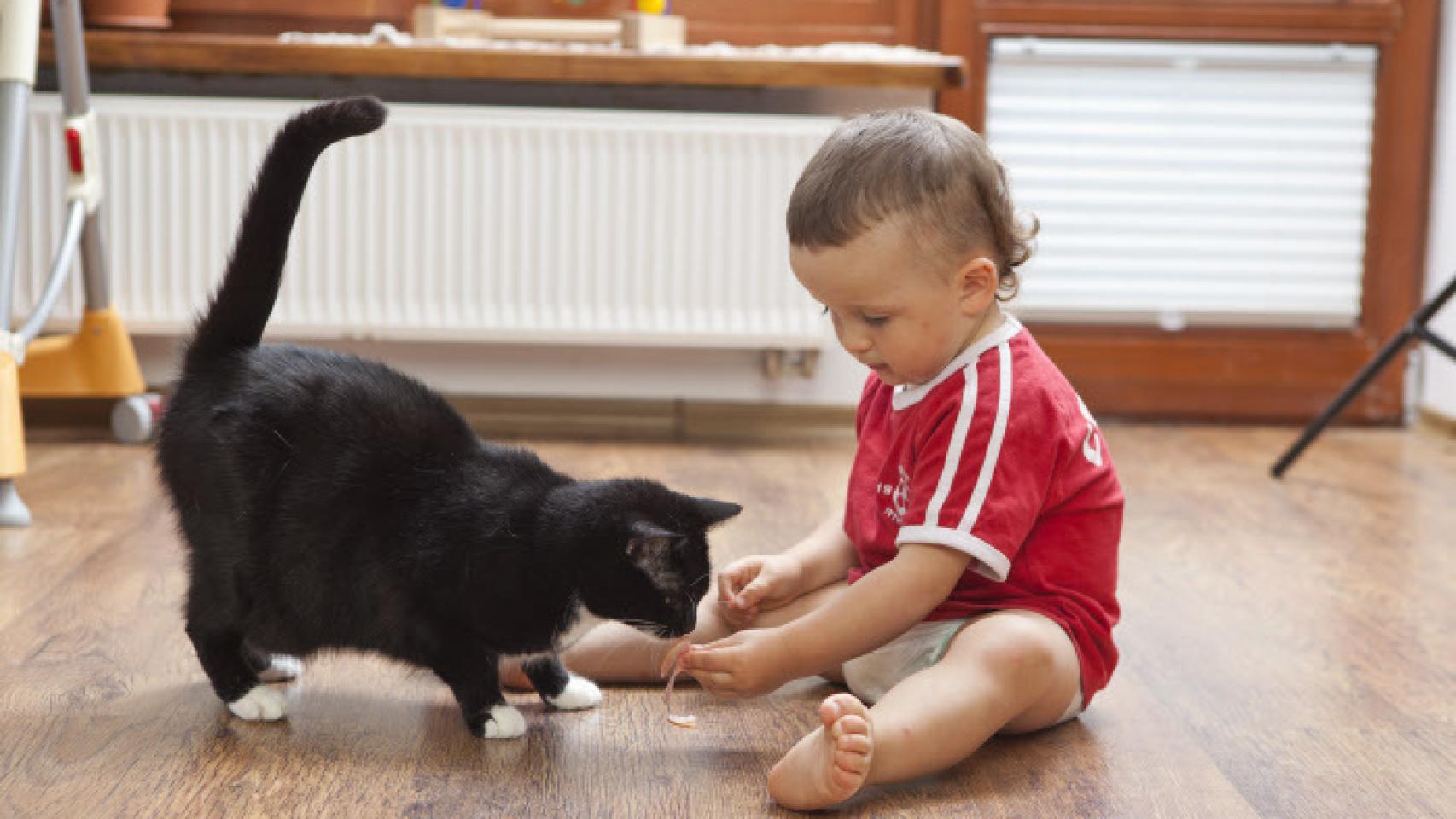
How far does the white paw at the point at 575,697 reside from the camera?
130cm

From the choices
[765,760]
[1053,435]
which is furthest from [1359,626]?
[765,760]

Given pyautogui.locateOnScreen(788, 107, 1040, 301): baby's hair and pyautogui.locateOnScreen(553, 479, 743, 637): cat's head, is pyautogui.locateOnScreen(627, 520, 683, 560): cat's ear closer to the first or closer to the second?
pyautogui.locateOnScreen(553, 479, 743, 637): cat's head

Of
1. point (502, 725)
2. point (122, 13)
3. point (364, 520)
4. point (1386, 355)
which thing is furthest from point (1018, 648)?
point (122, 13)

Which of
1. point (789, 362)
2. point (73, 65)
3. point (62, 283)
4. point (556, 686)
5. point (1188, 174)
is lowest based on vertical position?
point (789, 362)

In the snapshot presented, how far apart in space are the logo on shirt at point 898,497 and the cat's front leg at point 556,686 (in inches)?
12.2

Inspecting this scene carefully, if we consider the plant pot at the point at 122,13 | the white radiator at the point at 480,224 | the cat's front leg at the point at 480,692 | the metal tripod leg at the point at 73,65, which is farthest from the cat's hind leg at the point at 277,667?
the plant pot at the point at 122,13

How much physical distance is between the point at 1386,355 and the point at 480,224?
66.0 inches

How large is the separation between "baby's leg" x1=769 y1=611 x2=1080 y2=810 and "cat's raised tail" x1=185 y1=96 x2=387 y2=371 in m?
0.58

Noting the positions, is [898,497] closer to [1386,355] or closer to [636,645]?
[636,645]

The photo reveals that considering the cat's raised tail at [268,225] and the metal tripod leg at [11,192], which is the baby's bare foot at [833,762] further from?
the metal tripod leg at [11,192]

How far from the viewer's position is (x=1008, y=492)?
1.16 m

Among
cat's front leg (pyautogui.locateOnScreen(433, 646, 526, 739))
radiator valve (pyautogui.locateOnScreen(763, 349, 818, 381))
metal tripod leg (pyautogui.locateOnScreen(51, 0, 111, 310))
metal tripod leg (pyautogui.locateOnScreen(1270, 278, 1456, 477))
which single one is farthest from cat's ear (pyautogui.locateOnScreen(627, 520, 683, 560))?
radiator valve (pyautogui.locateOnScreen(763, 349, 818, 381))

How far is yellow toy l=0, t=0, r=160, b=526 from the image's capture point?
2037mm

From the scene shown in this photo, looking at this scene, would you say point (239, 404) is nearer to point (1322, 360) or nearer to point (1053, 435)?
point (1053, 435)
